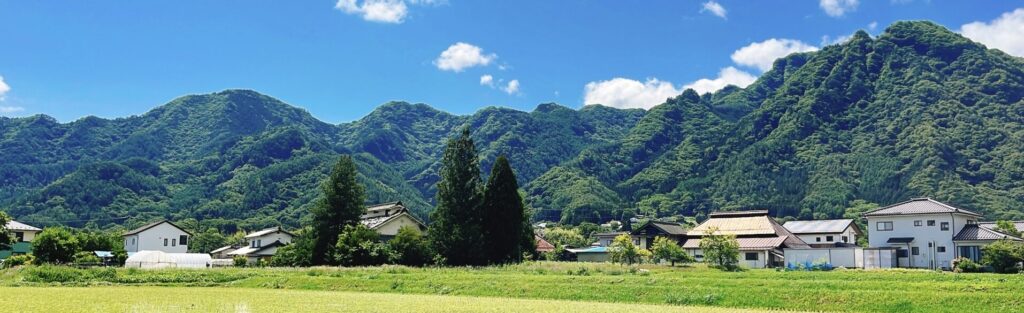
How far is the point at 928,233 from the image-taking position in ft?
196

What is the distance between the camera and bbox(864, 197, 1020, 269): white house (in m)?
56.9

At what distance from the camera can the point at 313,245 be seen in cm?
5831

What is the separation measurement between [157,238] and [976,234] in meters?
80.2

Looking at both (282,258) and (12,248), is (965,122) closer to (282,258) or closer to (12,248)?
(282,258)

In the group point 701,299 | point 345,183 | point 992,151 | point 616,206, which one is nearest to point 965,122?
point 992,151

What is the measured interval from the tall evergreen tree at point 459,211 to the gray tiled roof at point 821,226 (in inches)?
1493

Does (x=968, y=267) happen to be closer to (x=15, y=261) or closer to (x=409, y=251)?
(x=409, y=251)

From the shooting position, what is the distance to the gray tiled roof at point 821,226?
7631 cm

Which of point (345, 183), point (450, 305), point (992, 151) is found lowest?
point (450, 305)

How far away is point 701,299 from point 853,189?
490 feet

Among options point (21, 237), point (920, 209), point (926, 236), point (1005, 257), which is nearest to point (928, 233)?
point (926, 236)

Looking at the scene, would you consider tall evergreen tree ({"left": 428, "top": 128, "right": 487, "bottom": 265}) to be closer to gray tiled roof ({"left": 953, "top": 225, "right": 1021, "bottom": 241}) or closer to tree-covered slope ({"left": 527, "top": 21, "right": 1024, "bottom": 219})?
gray tiled roof ({"left": 953, "top": 225, "right": 1021, "bottom": 241})

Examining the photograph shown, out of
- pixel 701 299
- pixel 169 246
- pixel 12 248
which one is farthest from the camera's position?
pixel 169 246

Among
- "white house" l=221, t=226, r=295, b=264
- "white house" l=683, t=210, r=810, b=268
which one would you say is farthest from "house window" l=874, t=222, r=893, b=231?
"white house" l=221, t=226, r=295, b=264
